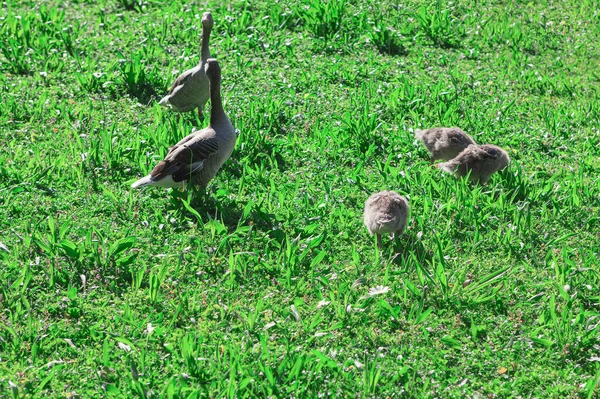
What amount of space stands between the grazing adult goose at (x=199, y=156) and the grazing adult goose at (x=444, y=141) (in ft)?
7.60

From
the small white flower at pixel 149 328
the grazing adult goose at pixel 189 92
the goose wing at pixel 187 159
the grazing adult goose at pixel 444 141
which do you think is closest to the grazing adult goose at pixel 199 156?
the goose wing at pixel 187 159

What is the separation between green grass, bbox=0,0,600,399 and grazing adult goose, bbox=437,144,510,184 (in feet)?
0.51

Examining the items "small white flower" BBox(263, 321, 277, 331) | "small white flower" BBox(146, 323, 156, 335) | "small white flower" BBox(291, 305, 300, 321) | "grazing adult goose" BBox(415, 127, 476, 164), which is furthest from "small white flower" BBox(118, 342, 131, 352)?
"grazing adult goose" BBox(415, 127, 476, 164)

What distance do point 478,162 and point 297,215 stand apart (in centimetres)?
205

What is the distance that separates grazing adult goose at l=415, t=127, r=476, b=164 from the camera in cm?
859

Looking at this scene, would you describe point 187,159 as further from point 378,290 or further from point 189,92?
point 378,290

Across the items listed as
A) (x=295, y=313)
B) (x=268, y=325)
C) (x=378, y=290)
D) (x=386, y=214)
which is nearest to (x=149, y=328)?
(x=268, y=325)

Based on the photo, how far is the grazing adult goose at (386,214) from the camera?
6953 mm

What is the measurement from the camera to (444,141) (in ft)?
28.2

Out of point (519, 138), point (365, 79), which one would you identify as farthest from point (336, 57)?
point (519, 138)

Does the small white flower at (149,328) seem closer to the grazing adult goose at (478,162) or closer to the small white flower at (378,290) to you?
the small white flower at (378,290)

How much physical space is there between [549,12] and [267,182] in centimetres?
718

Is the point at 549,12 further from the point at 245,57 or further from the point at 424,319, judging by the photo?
the point at 424,319

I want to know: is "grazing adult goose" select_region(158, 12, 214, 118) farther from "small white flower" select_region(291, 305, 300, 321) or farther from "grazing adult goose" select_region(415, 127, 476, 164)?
"small white flower" select_region(291, 305, 300, 321)
